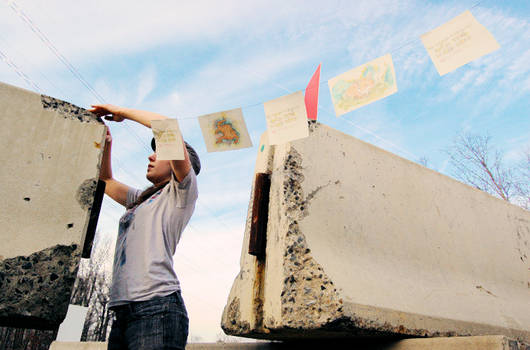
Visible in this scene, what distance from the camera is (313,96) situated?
246cm

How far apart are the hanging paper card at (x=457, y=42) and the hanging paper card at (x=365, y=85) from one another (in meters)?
0.24

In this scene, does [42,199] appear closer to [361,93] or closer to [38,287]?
[38,287]

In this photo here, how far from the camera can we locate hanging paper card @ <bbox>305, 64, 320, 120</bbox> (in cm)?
243

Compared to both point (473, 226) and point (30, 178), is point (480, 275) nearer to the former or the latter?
point (473, 226)

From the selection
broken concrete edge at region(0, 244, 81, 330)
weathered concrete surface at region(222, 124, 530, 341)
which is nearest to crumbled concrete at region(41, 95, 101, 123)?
broken concrete edge at region(0, 244, 81, 330)

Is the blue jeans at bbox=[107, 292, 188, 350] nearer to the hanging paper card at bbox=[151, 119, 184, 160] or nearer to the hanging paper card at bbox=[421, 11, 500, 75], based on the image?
the hanging paper card at bbox=[151, 119, 184, 160]

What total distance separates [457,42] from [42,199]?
2.27 metres

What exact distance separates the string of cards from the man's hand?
0.26m

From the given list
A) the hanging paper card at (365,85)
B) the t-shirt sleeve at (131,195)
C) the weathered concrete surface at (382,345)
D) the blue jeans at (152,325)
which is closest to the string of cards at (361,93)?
the hanging paper card at (365,85)

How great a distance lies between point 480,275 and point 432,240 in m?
0.51

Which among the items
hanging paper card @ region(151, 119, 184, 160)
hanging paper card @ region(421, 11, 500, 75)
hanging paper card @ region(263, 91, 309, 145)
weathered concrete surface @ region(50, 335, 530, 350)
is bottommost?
weathered concrete surface @ region(50, 335, 530, 350)

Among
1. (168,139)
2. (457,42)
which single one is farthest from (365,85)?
(168,139)

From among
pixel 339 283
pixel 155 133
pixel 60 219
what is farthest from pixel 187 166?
pixel 339 283

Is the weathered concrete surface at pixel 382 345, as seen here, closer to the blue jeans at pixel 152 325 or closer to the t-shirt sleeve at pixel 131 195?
the blue jeans at pixel 152 325
